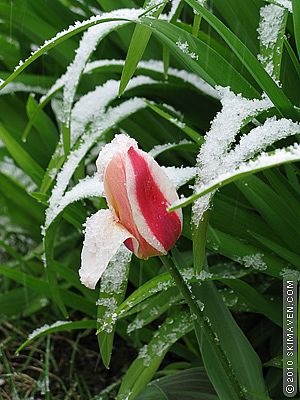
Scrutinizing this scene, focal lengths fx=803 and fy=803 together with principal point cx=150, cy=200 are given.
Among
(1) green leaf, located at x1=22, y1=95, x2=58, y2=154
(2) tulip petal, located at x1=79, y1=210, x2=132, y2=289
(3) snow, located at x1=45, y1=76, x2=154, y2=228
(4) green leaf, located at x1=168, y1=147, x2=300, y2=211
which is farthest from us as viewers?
(1) green leaf, located at x1=22, y1=95, x2=58, y2=154

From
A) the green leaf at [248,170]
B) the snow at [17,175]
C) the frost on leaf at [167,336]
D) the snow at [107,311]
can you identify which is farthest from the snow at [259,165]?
the snow at [17,175]

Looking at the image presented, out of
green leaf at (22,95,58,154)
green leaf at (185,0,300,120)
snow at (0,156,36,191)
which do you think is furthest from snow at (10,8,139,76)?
snow at (0,156,36,191)

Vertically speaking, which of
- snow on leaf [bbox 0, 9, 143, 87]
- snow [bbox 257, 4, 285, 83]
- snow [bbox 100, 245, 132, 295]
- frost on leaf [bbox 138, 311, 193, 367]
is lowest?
frost on leaf [bbox 138, 311, 193, 367]

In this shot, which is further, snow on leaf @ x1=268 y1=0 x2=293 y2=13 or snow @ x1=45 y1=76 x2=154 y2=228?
snow @ x1=45 y1=76 x2=154 y2=228

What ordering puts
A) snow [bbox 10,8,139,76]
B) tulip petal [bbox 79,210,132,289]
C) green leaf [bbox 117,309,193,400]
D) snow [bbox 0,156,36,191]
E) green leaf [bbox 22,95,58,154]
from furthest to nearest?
snow [bbox 0,156,36,191] < green leaf [bbox 22,95,58,154] < green leaf [bbox 117,309,193,400] < snow [bbox 10,8,139,76] < tulip petal [bbox 79,210,132,289]

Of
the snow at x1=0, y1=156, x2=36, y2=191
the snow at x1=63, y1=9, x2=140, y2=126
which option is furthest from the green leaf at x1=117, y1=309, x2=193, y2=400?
the snow at x1=0, y1=156, x2=36, y2=191

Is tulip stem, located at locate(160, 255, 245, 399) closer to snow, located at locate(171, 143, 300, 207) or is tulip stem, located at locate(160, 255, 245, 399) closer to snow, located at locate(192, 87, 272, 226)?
snow, located at locate(192, 87, 272, 226)

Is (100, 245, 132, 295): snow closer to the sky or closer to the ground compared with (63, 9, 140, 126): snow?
closer to the ground
